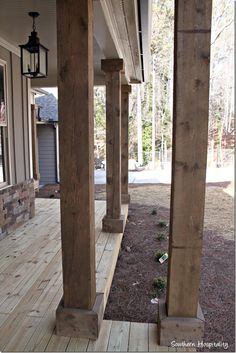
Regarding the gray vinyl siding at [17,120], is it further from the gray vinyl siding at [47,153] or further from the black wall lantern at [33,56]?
the gray vinyl siding at [47,153]

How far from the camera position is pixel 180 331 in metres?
2.07

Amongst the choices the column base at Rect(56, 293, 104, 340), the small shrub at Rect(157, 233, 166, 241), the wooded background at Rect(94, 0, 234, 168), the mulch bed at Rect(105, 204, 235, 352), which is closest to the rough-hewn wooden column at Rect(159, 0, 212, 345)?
the column base at Rect(56, 293, 104, 340)

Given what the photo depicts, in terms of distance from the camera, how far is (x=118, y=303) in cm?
330

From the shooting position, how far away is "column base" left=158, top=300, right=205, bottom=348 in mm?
2064

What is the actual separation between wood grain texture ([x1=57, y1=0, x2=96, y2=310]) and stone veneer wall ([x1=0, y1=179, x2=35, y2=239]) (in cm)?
240

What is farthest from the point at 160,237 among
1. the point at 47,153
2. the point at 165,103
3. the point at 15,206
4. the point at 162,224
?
the point at 165,103

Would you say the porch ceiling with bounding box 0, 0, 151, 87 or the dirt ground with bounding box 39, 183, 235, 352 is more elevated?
the porch ceiling with bounding box 0, 0, 151, 87

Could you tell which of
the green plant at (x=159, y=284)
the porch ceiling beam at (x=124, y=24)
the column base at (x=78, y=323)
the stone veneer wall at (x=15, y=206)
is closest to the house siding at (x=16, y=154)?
the stone veneer wall at (x=15, y=206)

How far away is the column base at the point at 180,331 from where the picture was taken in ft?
6.77

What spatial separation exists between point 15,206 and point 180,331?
10.5 feet

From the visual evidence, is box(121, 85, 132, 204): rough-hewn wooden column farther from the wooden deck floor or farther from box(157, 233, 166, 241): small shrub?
the wooden deck floor

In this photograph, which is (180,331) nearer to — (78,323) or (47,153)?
(78,323)

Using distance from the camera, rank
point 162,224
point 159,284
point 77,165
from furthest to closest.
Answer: point 162,224
point 159,284
point 77,165

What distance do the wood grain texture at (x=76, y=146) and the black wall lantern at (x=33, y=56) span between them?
1446 millimetres
